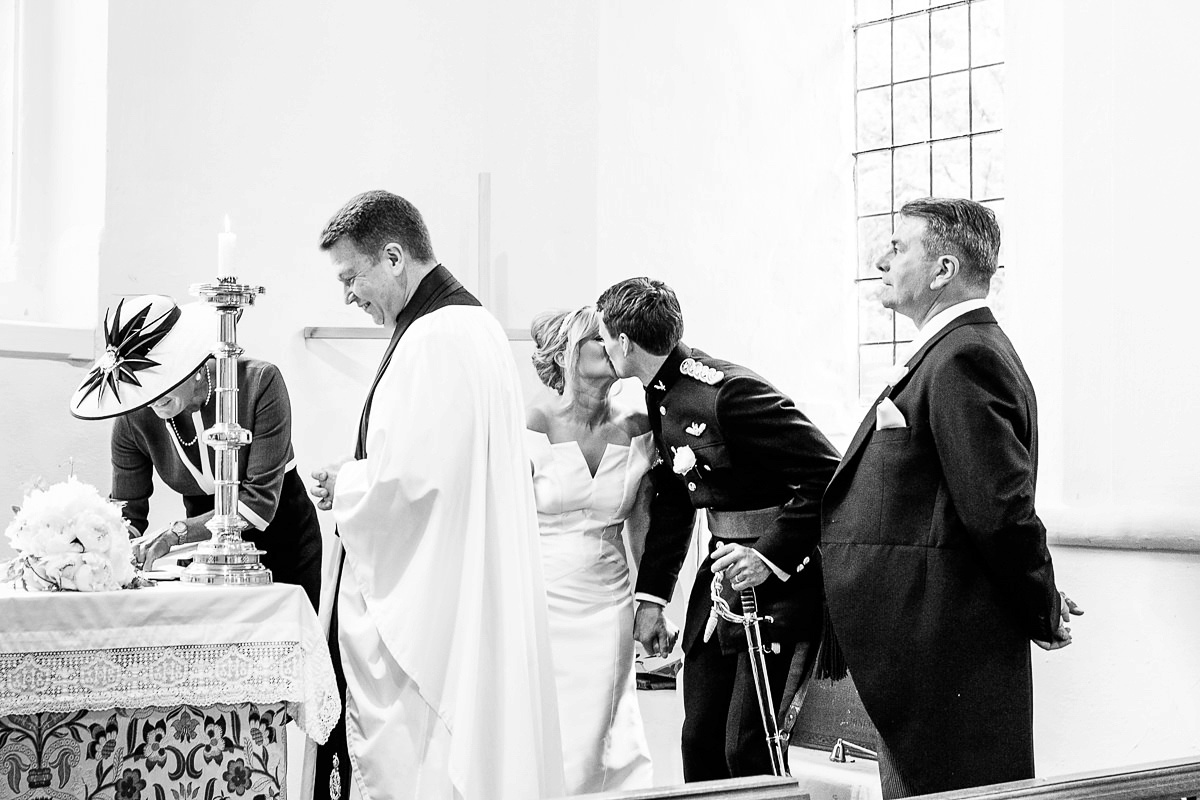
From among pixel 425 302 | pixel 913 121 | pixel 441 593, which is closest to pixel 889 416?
pixel 441 593

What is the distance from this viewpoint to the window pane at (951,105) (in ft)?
21.0

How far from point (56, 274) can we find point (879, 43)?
419cm

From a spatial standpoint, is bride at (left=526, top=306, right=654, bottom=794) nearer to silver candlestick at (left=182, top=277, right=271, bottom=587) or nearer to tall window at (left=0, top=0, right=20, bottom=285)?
silver candlestick at (left=182, top=277, right=271, bottom=587)

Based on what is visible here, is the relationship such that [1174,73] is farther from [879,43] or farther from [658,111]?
[658,111]

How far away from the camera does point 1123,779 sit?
165 cm

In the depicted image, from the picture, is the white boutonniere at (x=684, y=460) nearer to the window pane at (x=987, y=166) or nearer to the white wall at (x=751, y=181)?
the white wall at (x=751, y=181)

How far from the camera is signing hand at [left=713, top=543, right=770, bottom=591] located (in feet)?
12.7

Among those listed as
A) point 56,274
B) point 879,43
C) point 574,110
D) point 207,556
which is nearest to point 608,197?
point 574,110

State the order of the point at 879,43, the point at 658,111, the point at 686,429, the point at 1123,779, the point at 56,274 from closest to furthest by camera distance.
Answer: the point at 1123,779
the point at 686,429
the point at 56,274
the point at 879,43
the point at 658,111

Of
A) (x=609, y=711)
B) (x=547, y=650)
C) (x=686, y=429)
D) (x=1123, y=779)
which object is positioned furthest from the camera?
(x=609, y=711)

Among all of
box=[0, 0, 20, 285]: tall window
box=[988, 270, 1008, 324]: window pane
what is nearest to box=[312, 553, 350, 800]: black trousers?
box=[0, 0, 20, 285]: tall window

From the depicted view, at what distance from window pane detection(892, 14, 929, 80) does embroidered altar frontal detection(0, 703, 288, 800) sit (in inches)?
193

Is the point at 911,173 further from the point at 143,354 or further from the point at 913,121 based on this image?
the point at 143,354

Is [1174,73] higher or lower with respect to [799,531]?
higher
